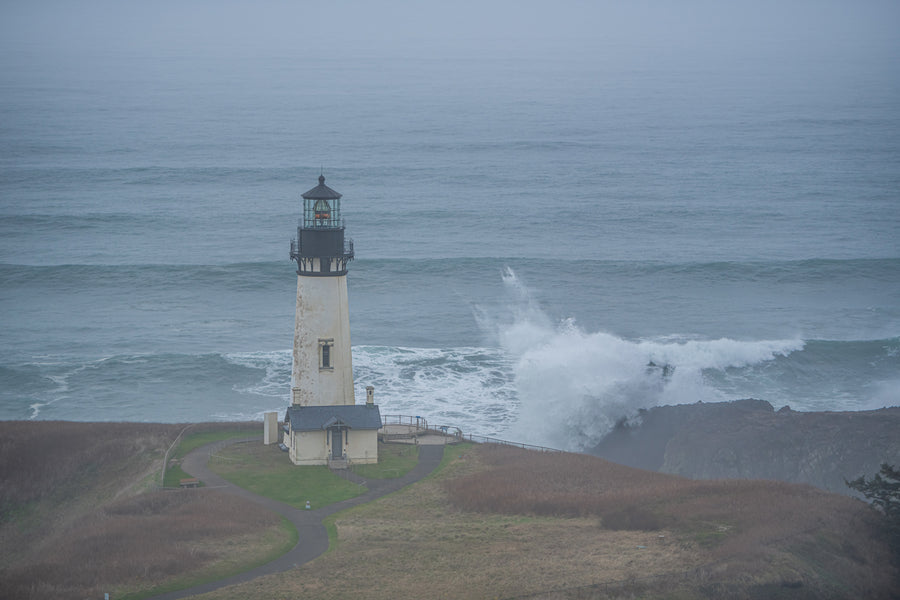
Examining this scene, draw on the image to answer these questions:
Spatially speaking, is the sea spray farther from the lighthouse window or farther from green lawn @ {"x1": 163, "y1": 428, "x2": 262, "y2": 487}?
the lighthouse window

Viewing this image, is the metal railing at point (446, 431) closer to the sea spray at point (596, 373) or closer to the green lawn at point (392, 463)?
the green lawn at point (392, 463)

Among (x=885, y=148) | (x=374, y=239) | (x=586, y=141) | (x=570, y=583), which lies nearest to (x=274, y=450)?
(x=570, y=583)

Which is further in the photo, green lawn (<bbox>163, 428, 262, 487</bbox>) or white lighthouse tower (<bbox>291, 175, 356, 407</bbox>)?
white lighthouse tower (<bbox>291, 175, 356, 407</bbox>)

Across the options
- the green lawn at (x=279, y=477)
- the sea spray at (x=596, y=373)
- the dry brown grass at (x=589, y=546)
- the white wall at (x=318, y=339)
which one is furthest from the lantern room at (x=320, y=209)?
the sea spray at (x=596, y=373)

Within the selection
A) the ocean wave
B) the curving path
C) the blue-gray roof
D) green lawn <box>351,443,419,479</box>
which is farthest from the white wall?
the ocean wave

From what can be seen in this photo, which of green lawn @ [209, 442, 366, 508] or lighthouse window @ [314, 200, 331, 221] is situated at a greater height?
lighthouse window @ [314, 200, 331, 221]

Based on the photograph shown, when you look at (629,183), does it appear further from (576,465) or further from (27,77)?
(27,77)
